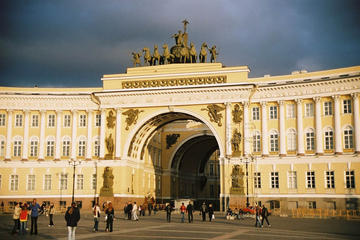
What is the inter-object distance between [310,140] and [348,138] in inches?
172

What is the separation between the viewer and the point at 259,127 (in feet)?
195

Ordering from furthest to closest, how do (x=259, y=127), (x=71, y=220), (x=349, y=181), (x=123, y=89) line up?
(x=123, y=89) < (x=259, y=127) < (x=349, y=181) < (x=71, y=220)

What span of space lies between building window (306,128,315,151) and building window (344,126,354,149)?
3686mm

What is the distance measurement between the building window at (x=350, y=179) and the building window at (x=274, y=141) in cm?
867

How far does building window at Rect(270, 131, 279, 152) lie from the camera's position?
58.6 m

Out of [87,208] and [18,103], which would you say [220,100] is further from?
[18,103]

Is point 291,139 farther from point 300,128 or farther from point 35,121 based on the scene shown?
point 35,121

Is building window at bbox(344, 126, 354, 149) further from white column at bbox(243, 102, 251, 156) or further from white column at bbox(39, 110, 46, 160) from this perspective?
white column at bbox(39, 110, 46, 160)

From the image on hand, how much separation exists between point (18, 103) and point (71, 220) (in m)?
46.7

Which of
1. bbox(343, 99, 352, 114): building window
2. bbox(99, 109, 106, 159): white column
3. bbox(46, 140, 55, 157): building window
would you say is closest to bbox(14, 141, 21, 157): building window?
bbox(46, 140, 55, 157): building window

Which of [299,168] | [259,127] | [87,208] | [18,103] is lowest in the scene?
[87,208]

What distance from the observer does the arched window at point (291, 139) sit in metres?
57.8

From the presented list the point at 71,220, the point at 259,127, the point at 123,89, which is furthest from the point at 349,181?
the point at 71,220

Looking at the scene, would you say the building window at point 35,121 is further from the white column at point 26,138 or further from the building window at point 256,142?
the building window at point 256,142
